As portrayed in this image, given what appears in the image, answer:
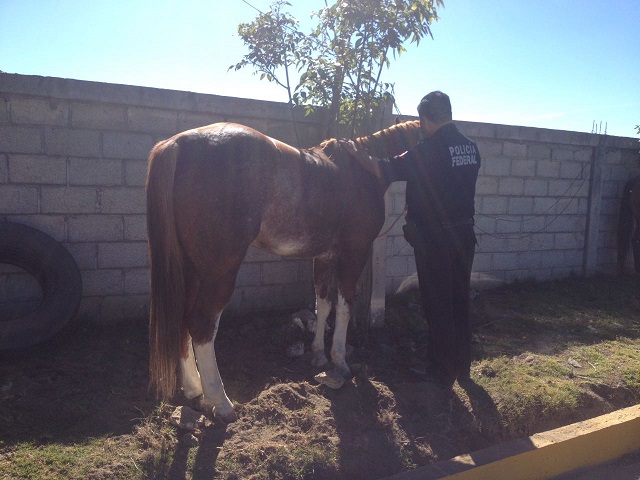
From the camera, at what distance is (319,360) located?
4.36 m

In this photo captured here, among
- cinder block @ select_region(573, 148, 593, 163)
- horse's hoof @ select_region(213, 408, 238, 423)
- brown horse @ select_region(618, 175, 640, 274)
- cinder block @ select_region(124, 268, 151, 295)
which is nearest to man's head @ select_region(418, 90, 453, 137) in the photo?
horse's hoof @ select_region(213, 408, 238, 423)

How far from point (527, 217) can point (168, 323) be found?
591 cm

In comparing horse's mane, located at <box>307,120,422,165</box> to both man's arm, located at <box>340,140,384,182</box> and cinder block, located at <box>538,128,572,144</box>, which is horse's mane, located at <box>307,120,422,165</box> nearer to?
man's arm, located at <box>340,140,384,182</box>

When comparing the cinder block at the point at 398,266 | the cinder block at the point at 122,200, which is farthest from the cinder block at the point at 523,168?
the cinder block at the point at 122,200

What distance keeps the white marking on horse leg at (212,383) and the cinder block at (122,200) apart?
6.58 feet

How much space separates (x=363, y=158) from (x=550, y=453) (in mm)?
2371

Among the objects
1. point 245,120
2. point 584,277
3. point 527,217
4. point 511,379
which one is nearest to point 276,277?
point 245,120

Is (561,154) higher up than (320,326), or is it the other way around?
(561,154)

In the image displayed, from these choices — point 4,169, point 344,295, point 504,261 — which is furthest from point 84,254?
point 504,261

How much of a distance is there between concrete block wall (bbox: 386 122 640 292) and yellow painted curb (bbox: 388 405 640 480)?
3002 millimetres

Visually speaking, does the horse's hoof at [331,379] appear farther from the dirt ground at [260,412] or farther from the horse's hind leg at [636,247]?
the horse's hind leg at [636,247]

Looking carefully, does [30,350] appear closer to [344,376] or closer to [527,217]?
[344,376]

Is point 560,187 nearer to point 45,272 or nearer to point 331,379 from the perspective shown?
point 331,379

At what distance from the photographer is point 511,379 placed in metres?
4.26
